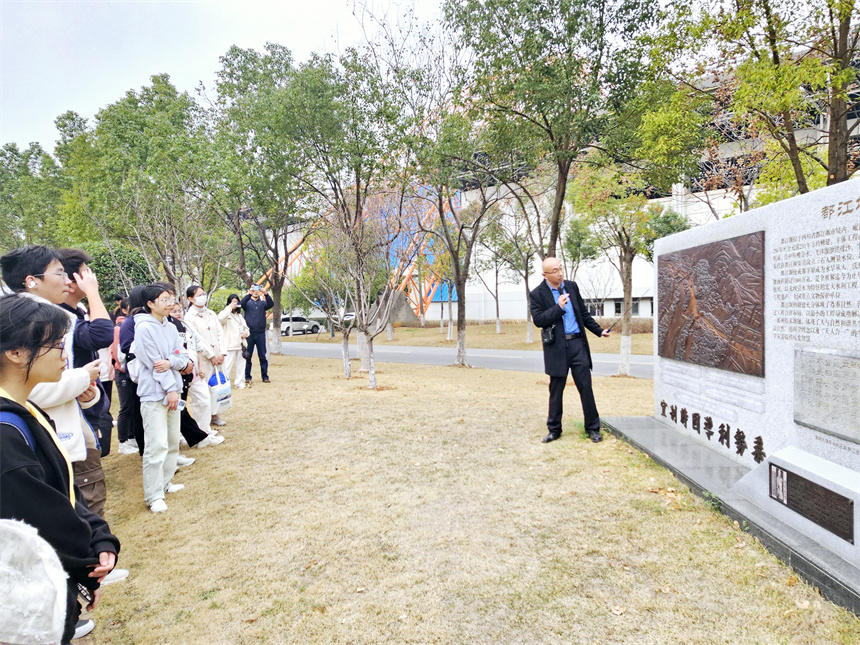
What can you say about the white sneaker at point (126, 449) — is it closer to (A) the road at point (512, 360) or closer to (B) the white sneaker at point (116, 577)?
(B) the white sneaker at point (116, 577)

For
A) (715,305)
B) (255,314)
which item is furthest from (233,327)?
(715,305)

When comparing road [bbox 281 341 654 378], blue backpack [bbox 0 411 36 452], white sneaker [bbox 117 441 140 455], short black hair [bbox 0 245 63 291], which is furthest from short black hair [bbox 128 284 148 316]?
road [bbox 281 341 654 378]

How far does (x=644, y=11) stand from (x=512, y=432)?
22.0 feet

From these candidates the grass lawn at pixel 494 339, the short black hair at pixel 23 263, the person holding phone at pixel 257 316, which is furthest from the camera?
the grass lawn at pixel 494 339

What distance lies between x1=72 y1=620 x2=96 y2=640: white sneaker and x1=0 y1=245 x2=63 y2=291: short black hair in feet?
5.74

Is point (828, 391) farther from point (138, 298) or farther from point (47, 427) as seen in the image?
point (138, 298)

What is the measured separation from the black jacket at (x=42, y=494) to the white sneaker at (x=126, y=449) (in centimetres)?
461

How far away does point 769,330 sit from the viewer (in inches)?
154

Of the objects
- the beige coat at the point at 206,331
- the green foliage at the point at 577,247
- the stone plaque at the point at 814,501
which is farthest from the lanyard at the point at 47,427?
the green foliage at the point at 577,247

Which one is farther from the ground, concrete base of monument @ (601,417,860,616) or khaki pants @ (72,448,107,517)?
khaki pants @ (72,448,107,517)

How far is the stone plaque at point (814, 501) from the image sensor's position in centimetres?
284

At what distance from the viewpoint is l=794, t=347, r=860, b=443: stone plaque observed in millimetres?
3041

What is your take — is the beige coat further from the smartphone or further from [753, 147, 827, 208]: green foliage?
[753, 147, 827, 208]: green foliage

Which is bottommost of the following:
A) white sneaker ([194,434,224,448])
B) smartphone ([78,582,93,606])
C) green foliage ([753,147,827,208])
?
white sneaker ([194,434,224,448])
